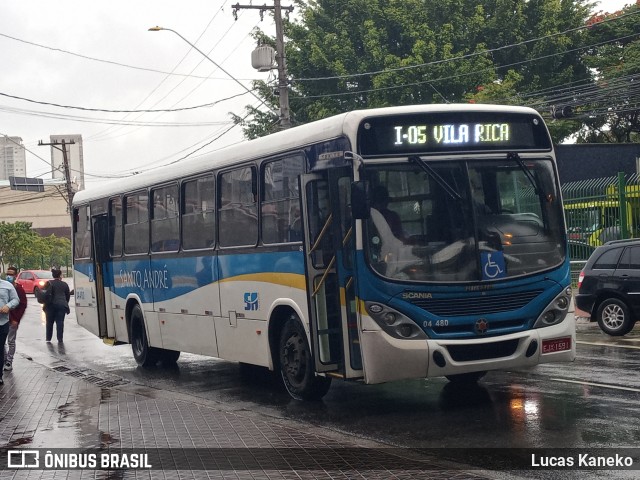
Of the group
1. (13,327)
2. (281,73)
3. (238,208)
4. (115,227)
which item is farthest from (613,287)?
(281,73)

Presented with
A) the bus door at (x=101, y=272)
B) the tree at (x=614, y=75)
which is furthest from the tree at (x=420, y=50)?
the bus door at (x=101, y=272)

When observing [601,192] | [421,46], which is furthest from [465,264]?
[421,46]

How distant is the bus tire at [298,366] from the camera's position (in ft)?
38.4

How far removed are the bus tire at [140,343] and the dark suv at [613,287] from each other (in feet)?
24.4

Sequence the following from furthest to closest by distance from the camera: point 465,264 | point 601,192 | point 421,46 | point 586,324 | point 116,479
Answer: point 421,46 < point 601,192 < point 586,324 < point 465,264 < point 116,479

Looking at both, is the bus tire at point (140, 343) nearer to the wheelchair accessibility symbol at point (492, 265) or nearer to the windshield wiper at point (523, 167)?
the wheelchair accessibility symbol at point (492, 265)

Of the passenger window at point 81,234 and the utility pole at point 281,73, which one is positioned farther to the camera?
the utility pole at point 281,73

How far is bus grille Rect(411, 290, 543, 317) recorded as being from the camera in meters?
10.3

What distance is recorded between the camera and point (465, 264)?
10.4 m

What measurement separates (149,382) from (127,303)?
9.25 feet

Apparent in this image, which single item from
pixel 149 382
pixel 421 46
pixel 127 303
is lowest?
pixel 149 382

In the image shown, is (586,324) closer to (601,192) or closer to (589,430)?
(601,192)

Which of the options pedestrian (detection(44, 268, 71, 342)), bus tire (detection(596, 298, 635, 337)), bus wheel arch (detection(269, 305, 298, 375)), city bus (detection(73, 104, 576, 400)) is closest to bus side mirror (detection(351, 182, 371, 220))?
city bus (detection(73, 104, 576, 400))

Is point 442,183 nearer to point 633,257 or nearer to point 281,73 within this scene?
point 633,257
